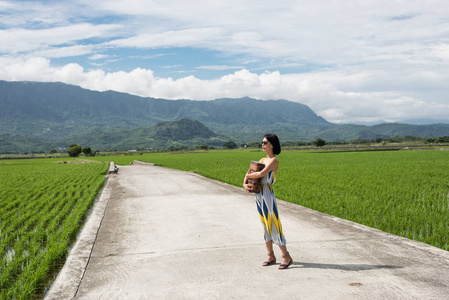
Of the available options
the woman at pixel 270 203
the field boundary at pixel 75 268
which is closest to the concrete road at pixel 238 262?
the field boundary at pixel 75 268

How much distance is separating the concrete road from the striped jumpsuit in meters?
0.45

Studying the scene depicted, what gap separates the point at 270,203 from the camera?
4957 millimetres

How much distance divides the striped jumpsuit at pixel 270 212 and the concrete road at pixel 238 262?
449 mm

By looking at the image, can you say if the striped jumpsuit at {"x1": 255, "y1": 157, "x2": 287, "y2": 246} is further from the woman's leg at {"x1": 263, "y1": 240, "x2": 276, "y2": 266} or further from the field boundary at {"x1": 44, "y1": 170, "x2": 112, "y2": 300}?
the field boundary at {"x1": 44, "y1": 170, "x2": 112, "y2": 300}

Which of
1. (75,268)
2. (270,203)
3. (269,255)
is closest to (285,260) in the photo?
(269,255)

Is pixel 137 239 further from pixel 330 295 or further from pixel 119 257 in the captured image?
pixel 330 295

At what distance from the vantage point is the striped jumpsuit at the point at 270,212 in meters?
4.91

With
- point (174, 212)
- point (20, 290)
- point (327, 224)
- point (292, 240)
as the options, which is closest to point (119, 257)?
point (20, 290)

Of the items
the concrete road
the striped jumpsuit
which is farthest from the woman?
the concrete road

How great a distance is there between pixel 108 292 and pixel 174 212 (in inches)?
200

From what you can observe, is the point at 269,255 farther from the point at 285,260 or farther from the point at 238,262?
the point at 238,262

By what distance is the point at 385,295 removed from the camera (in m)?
3.97

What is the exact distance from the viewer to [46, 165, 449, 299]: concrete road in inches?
164

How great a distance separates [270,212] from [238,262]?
3.04ft
